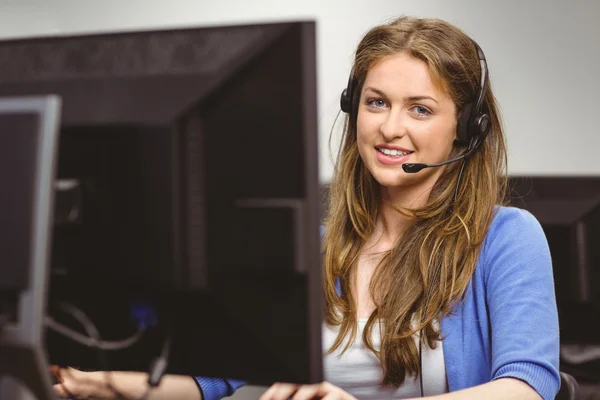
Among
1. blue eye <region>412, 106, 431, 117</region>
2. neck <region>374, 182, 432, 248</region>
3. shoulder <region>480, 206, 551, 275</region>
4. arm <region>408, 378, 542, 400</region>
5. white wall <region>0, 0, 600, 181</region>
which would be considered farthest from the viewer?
white wall <region>0, 0, 600, 181</region>

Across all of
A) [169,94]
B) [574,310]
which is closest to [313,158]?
[169,94]

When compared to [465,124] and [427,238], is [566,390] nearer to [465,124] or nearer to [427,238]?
[427,238]

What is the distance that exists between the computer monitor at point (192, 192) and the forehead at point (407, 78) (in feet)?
1.96

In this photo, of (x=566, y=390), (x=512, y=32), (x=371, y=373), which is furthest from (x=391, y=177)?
(x=512, y=32)

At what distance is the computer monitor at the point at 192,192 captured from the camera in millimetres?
760

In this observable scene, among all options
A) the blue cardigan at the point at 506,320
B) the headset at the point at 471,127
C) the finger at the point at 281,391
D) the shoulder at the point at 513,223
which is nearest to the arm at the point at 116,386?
the finger at the point at 281,391

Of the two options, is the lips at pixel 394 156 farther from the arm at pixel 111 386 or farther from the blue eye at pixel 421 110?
the arm at pixel 111 386

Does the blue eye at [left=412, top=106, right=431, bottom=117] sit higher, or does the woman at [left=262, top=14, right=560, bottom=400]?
the blue eye at [left=412, top=106, right=431, bottom=117]

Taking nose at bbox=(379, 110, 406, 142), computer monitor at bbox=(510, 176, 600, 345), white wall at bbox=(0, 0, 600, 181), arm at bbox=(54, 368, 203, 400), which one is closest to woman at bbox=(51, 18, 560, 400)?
nose at bbox=(379, 110, 406, 142)

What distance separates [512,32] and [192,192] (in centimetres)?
191

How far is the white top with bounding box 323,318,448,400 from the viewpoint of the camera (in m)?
1.28

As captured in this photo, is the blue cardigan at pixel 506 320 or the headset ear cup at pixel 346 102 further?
the headset ear cup at pixel 346 102

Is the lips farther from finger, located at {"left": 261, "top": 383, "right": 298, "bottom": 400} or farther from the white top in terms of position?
finger, located at {"left": 261, "top": 383, "right": 298, "bottom": 400}

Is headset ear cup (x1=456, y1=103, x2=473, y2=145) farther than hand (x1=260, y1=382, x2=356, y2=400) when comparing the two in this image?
Yes
